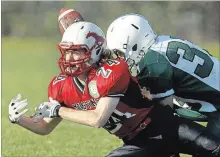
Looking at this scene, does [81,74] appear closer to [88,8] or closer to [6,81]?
[6,81]

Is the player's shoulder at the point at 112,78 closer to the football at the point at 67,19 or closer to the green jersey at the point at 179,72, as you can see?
the green jersey at the point at 179,72

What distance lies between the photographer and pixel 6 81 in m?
12.8

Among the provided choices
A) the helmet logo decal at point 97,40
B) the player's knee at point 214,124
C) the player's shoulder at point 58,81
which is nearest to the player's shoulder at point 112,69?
the helmet logo decal at point 97,40

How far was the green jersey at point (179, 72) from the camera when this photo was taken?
4.31m

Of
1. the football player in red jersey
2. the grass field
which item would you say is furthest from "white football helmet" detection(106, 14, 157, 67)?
the grass field

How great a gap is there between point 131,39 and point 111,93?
83cm

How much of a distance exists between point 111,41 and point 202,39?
15122mm

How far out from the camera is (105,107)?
3.87m

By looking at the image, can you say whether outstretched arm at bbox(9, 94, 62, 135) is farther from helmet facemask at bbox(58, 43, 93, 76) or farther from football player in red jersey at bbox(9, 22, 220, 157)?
helmet facemask at bbox(58, 43, 93, 76)

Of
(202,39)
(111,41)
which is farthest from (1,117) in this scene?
(202,39)

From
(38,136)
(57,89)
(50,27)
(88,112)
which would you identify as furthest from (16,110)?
(50,27)

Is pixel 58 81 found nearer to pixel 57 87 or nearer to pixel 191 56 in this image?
pixel 57 87

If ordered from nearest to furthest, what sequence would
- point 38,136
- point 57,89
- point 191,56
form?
point 57,89 < point 191,56 < point 38,136

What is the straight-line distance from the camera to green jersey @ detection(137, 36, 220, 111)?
14.1 feet
